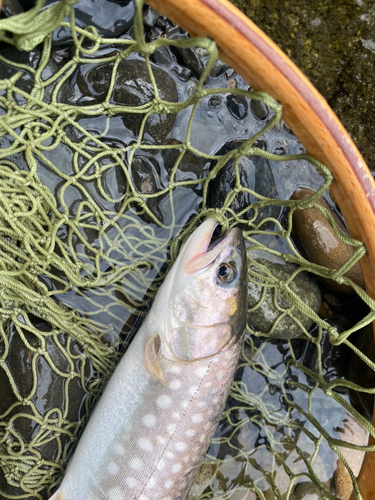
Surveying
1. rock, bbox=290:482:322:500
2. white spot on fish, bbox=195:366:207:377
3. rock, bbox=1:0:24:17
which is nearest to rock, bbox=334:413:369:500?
rock, bbox=290:482:322:500

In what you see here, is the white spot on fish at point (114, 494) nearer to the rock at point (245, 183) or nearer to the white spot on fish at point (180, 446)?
the white spot on fish at point (180, 446)

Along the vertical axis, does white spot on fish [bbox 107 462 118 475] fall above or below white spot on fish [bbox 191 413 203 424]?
below

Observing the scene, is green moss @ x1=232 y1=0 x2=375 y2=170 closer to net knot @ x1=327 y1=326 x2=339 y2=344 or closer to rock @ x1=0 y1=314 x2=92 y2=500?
net knot @ x1=327 y1=326 x2=339 y2=344

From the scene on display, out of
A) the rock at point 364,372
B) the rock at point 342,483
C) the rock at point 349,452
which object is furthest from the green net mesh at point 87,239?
the rock at point 342,483

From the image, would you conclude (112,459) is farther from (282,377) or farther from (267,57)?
(267,57)

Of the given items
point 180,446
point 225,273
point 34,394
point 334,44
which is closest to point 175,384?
point 180,446
